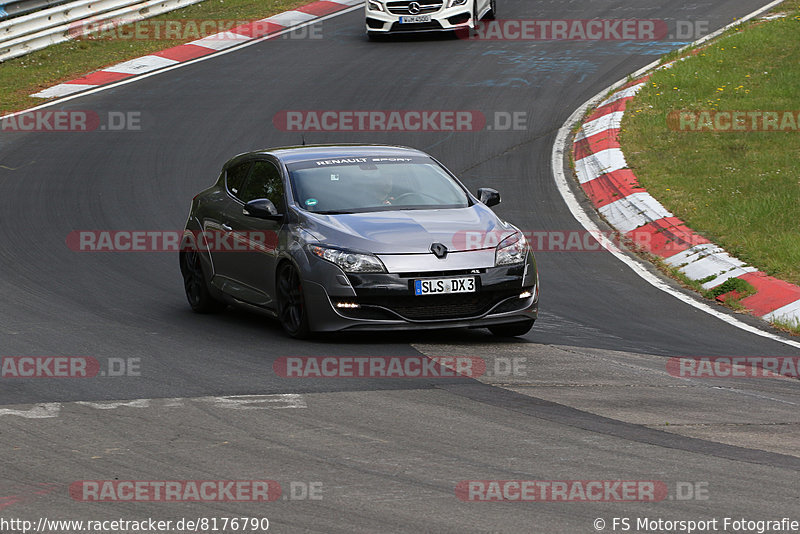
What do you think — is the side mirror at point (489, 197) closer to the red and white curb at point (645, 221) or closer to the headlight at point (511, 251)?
the headlight at point (511, 251)

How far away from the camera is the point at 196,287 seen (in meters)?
11.5

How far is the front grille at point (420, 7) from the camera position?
24812mm

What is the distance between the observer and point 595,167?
55.2 ft

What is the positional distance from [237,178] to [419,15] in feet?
46.9

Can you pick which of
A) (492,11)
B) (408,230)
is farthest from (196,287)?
(492,11)

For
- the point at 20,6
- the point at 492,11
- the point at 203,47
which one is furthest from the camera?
the point at 492,11

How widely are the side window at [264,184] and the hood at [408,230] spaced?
0.58 meters

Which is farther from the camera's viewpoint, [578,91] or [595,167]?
[578,91]

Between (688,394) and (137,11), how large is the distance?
2179cm

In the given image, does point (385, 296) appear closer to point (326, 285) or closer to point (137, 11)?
point (326, 285)

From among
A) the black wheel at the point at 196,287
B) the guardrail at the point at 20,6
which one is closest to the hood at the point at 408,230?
the black wheel at the point at 196,287

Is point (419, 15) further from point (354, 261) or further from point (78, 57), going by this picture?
point (354, 261)

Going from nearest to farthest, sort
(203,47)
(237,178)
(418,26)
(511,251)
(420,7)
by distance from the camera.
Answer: (511,251) → (237,178) → (420,7) → (418,26) → (203,47)

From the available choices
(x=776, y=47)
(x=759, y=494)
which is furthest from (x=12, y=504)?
(x=776, y=47)
